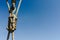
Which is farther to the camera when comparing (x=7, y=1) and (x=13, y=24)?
(x=7, y=1)

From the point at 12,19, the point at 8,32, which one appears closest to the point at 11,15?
the point at 12,19

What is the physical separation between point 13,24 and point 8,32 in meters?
0.68

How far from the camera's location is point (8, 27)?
48.4 ft

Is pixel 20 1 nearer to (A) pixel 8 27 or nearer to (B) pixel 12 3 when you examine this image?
(B) pixel 12 3

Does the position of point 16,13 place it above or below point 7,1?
below

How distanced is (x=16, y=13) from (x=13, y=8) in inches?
18.3

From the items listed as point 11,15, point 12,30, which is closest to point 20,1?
point 11,15

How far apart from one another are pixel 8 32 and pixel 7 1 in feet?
7.85

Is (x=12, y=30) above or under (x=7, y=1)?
under

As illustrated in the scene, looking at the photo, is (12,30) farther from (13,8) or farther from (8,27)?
(13,8)

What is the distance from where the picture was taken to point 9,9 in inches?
598

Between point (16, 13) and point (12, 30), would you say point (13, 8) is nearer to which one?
point (16, 13)

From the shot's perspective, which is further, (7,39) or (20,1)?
(20,1)

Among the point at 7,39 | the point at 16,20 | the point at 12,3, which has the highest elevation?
the point at 12,3
